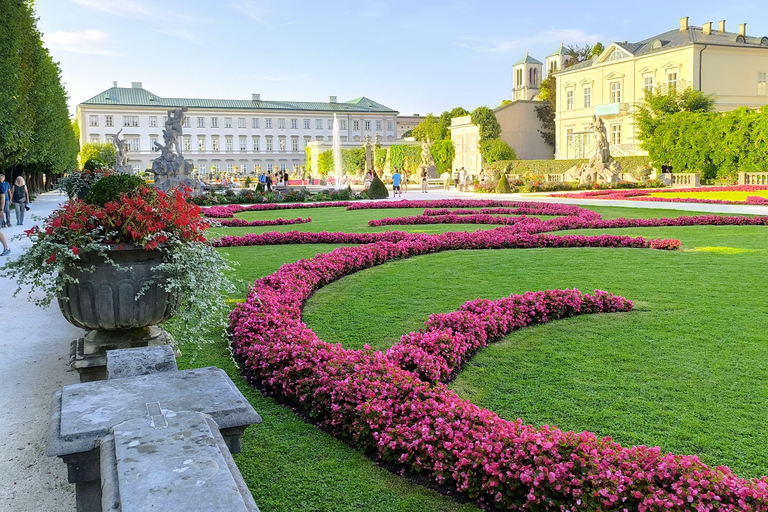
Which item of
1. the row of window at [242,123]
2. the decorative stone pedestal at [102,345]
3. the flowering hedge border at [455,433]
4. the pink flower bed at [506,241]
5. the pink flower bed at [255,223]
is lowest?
the flowering hedge border at [455,433]

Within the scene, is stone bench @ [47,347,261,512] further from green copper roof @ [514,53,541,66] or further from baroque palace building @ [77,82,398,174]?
green copper roof @ [514,53,541,66]

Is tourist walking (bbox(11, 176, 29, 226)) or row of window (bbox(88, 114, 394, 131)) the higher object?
row of window (bbox(88, 114, 394, 131))

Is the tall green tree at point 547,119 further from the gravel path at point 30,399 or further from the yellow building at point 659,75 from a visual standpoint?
the gravel path at point 30,399

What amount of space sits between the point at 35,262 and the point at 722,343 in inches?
181

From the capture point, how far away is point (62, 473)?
3.06 metres

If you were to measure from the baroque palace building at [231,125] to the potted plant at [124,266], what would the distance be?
79.8 metres

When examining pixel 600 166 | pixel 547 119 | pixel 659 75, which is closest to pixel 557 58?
pixel 547 119

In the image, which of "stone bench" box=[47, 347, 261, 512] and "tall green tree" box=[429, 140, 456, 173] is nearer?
"stone bench" box=[47, 347, 261, 512]

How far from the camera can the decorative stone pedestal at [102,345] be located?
13.2 ft

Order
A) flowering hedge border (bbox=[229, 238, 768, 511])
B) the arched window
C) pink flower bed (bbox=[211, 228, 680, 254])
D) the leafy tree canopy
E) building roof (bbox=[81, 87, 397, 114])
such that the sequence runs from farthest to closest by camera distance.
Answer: building roof (bbox=[81, 87, 397, 114]) → the leafy tree canopy → the arched window → pink flower bed (bbox=[211, 228, 680, 254]) → flowering hedge border (bbox=[229, 238, 768, 511])

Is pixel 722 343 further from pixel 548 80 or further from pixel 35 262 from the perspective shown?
pixel 548 80

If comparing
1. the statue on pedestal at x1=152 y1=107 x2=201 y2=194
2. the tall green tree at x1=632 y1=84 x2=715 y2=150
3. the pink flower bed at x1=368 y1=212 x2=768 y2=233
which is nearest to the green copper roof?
the tall green tree at x1=632 y1=84 x2=715 y2=150

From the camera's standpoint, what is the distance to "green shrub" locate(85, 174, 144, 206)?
4.39m

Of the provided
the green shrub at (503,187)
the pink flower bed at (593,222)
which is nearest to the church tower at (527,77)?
the green shrub at (503,187)
